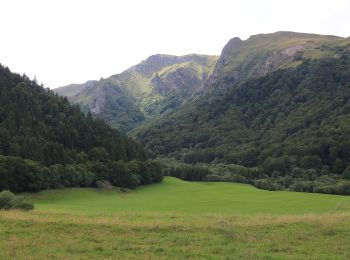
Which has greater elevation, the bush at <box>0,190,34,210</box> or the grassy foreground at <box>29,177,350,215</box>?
the bush at <box>0,190,34,210</box>

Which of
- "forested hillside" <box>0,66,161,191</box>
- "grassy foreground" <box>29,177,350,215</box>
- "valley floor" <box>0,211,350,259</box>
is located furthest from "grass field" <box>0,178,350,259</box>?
"forested hillside" <box>0,66,161,191</box>

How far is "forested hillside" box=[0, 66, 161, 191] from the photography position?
307 feet

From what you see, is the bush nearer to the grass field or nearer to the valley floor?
the valley floor

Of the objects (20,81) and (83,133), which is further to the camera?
(20,81)

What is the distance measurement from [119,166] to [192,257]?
97.1 m

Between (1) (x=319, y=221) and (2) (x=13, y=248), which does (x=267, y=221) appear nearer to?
(1) (x=319, y=221)

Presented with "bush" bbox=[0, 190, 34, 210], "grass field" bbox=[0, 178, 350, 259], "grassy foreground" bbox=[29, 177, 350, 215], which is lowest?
"grassy foreground" bbox=[29, 177, 350, 215]

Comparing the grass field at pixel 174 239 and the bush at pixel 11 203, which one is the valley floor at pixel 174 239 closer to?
the grass field at pixel 174 239

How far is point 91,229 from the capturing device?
104 feet

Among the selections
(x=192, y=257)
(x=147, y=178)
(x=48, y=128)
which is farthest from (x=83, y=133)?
(x=192, y=257)

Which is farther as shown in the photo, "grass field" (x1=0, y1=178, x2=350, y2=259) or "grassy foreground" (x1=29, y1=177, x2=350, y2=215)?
"grassy foreground" (x1=29, y1=177, x2=350, y2=215)

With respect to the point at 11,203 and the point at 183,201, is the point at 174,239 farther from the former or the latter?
the point at 183,201

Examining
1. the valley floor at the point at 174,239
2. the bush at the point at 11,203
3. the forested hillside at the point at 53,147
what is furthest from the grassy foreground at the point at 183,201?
the valley floor at the point at 174,239

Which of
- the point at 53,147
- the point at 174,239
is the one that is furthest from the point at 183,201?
the point at 174,239
